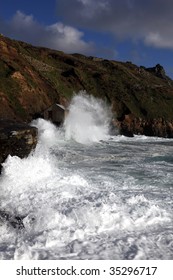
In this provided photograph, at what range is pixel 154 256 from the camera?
8312 mm

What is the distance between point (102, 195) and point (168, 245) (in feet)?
13.2

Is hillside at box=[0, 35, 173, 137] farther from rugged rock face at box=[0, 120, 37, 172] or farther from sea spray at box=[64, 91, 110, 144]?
rugged rock face at box=[0, 120, 37, 172]

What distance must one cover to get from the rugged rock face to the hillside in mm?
18175

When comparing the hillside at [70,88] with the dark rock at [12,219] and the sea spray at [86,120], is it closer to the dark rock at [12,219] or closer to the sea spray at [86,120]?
the sea spray at [86,120]

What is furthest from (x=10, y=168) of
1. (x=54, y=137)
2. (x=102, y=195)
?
(x=54, y=137)

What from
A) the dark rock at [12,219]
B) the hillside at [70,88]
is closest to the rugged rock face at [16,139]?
the dark rock at [12,219]

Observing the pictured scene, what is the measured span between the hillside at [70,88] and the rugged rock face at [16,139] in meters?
18.2

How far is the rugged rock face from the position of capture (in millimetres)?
14133

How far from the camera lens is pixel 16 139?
14336 mm

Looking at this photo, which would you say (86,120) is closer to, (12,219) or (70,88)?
(70,88)

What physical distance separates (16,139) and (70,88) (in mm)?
37399

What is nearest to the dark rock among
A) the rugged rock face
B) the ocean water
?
the ocean water

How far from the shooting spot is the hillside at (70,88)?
37562mm
